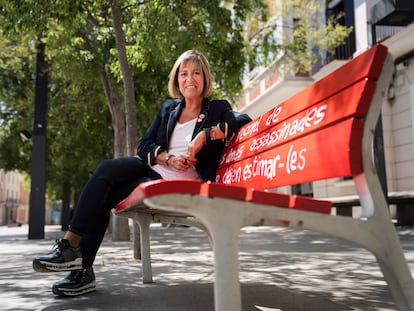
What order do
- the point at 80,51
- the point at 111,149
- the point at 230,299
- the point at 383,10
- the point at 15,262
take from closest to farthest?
the point at 230,299 < the point at 15,262 < the point at 80,51 < the point at 383,10 < the point at 111,149

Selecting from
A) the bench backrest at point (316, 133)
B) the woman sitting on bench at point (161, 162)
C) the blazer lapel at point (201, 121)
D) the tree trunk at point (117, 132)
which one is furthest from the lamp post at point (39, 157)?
the bench backrest at point (316, 133)

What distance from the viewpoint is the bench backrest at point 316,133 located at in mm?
1875

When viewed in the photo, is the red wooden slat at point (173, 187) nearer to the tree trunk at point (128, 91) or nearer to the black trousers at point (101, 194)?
the black trousers at point (101, 194)

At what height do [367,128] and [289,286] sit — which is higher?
[367,128]

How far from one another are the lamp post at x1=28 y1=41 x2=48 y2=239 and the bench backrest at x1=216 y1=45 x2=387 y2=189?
9.57m

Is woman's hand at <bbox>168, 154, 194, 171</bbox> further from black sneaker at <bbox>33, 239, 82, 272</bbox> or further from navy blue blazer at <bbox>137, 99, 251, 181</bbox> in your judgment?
black sneaker at <bbox>33, 239, 82, 272</bbox>

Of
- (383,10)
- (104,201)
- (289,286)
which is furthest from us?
(383,10)

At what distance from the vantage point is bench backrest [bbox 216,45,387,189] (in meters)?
1.88

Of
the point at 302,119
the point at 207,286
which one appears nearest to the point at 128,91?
the point at 207,286

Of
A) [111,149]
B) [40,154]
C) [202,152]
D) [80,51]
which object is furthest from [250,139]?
[111,149]

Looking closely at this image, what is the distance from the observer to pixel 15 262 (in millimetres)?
5680

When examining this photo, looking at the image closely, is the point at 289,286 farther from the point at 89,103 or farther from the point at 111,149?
the point at 111,149

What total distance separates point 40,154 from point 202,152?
9449 millimetres

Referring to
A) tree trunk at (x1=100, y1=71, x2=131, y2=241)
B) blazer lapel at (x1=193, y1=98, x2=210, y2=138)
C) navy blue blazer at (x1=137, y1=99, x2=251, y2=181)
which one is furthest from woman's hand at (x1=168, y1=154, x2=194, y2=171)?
tree trunk at (x1=100, y1=71, x2=131, y2=241)
